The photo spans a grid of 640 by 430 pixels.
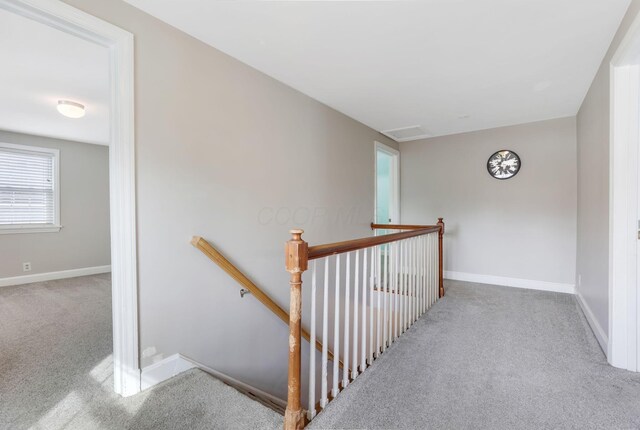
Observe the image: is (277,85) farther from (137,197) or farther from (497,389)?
(497,389)

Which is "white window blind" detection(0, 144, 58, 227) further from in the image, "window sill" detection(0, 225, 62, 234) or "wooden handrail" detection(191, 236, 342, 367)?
"wooden handrail" detection(191, 236, 342, 367)

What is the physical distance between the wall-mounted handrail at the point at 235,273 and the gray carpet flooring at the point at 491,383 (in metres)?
0.96

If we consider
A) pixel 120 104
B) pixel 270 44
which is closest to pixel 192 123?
pixel 120 104

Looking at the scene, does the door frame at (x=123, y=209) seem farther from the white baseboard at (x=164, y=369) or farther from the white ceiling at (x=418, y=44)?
the white ceiling at (x=418, y=44)

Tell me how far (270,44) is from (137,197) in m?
1.42

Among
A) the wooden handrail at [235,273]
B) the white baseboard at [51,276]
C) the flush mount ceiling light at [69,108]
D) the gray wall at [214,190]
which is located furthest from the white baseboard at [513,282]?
the white baseboard at [51,276]

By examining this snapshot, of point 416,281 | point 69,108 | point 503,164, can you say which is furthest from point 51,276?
point 503,164

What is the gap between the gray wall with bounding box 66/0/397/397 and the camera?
1.83 m

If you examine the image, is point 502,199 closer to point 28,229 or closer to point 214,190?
point 214,190

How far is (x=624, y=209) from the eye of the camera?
6.17 ft

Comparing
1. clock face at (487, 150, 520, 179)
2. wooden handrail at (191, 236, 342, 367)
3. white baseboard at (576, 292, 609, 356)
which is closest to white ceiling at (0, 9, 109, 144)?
wooden handrail at (191, 236, 342, 367)

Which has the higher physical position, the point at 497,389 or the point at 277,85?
the point at 277,85

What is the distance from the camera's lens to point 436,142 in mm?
4695

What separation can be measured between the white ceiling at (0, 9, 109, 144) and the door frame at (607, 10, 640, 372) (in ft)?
11.6
